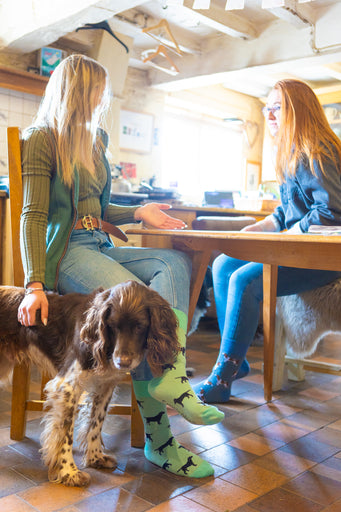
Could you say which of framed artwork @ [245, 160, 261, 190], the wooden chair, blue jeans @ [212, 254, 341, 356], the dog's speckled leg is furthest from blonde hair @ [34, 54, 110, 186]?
framed artwork @ [245, 160, 261, 190]

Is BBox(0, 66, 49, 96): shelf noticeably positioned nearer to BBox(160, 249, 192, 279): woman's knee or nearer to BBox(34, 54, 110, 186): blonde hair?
BBox(34, 54, 110, 186): blonde hair

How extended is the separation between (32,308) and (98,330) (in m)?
0.22

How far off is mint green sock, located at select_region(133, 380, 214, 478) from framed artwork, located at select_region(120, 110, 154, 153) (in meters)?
5.06

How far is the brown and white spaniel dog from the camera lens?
4.19 feet

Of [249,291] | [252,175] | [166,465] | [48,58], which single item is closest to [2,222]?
[249,291]

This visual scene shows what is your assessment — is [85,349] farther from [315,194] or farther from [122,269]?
[315,194]

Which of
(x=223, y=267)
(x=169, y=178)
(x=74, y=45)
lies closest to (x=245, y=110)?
(x=169, y=178)

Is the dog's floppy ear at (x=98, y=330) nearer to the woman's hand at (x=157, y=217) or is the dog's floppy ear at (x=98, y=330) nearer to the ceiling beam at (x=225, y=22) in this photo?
the woman's hand at (x=157, y=217)

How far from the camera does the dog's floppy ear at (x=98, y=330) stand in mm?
1286

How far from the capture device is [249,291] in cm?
215

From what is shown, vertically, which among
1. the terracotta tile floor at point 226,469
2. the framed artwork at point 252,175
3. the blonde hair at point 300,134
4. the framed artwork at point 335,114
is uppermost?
the framed artwork at point 335,114

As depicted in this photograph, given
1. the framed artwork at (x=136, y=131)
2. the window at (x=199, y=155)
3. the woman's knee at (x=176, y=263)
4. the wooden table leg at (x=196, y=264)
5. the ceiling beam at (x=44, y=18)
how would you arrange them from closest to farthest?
the woman's knee at (x=176, y=263) < the wooden table leg at (x=196, y=264) < the ceiling beam at (x=44, y=18) < the framed artwork at (x=136, y=131) < the window at (x=199, y=155)

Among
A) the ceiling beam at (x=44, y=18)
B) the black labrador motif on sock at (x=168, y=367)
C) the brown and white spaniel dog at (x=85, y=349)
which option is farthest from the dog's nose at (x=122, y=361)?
the ceiling beam at (x=44, y=18)

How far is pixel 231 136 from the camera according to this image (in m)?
8.52
